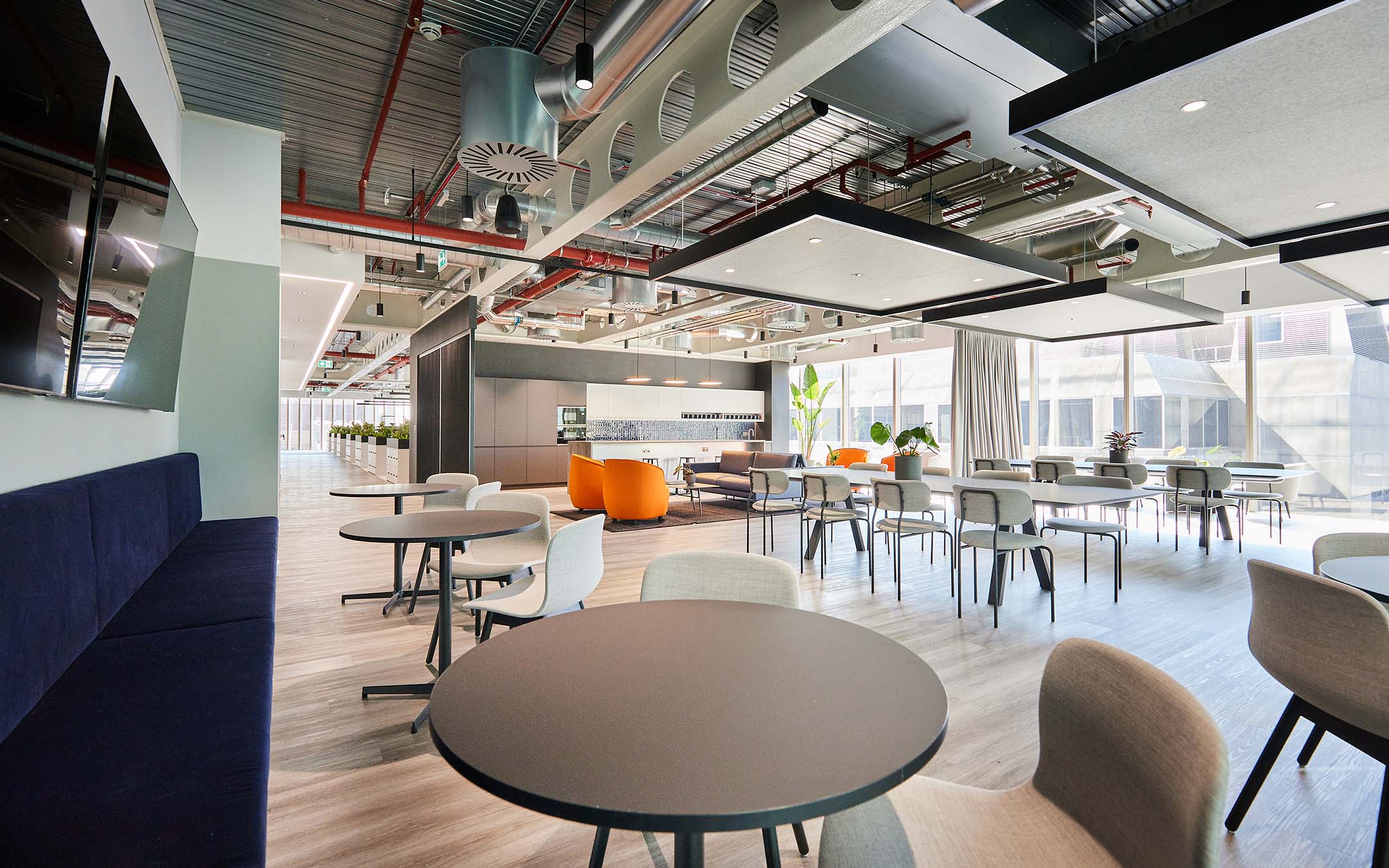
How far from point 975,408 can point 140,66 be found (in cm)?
1112

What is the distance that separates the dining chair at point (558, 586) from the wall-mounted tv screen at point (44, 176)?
155cm

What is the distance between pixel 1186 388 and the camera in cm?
932

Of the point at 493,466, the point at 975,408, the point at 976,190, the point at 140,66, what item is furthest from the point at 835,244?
the point at 493,466

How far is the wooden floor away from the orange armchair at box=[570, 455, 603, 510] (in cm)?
279

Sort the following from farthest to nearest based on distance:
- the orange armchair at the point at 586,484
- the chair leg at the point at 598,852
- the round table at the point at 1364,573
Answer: the orange armchair at the point at 586,484
the round table at the point at 1364,573
the chair leg at the point at 598,852

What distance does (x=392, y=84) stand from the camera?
149 inches

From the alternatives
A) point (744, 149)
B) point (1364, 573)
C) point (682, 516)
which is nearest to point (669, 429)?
point (682, 516)

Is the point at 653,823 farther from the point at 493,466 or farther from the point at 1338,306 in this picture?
the point at 493,466

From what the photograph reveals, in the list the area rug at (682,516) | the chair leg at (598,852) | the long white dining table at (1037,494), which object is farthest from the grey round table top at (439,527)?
the area rug at (682,516)

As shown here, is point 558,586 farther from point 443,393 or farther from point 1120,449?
point 443,393

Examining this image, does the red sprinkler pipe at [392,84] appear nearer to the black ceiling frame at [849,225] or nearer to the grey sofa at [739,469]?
the black ceiling frame at [849,225]

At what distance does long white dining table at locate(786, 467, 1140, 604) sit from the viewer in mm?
4383

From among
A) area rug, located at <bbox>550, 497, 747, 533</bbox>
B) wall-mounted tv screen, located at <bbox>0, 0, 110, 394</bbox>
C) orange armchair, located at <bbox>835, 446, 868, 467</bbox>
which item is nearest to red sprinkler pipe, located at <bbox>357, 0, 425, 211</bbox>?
wall-mounted tv screen, located at <bbox>0, 0, 110, 394</bbox>

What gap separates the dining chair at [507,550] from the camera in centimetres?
322
